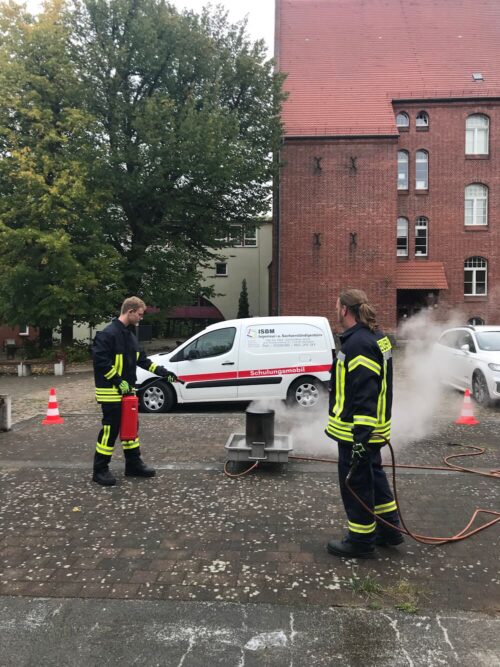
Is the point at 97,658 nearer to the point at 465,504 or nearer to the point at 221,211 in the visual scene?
the point at 465,504

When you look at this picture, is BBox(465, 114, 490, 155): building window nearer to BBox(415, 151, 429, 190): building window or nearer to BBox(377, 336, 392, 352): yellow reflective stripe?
BBox(415, 151, 429, 190): building window

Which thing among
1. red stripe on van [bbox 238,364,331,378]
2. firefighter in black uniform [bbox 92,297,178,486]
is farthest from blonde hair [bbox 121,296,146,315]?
red stripe on van [bbox 238,364,331,378]

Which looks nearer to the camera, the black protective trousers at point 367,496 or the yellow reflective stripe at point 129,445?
the black protective trousers at point 367,496

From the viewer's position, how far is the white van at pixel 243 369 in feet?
30.0

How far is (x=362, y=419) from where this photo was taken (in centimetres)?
332

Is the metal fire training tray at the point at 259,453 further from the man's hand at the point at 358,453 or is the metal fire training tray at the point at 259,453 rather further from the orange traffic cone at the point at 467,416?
the orange traffic cone at the point at 467,416

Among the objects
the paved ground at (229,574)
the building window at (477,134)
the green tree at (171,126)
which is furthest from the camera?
the building window at (477,134)

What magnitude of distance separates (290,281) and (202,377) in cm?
1766

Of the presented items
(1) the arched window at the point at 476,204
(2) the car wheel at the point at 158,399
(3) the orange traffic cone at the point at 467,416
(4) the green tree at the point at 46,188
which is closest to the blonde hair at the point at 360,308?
(3) the orange traffic cone at the point at 467,416

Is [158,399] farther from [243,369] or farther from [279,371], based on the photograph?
[279,371]

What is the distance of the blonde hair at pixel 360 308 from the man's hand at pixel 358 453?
0.82 m

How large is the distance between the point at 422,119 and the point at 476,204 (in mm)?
5486

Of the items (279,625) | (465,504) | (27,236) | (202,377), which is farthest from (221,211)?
(279,625)

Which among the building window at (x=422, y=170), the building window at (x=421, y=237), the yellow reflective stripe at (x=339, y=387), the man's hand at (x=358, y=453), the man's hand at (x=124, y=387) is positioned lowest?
the man's hand at (x=358, y=453)
